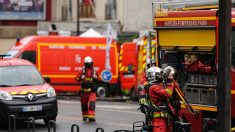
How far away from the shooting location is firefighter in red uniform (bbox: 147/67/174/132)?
11.1 meters

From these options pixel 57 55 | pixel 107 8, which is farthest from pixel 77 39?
pixel 107 8

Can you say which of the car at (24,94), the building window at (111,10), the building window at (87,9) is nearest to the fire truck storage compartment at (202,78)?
the car at (24,94)

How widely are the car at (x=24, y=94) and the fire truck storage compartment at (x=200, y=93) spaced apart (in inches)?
177

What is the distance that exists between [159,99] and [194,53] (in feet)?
7.89

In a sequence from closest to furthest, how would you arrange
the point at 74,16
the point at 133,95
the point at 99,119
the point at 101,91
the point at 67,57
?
the point at 99,119
the point at 133,95
the point at 101,91
the point at 67,57
the point at 74,16

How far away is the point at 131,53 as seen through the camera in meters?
29.8

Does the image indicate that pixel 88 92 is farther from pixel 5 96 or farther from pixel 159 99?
pixel 159 99

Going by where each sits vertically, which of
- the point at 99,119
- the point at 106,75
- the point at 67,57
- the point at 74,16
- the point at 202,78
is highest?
the point at 74,16

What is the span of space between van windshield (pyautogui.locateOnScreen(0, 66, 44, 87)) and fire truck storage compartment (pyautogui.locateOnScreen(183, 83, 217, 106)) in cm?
529

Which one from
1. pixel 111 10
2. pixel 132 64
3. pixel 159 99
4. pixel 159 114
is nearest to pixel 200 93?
pixel 159 99

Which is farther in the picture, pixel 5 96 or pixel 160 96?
pixel 5 96

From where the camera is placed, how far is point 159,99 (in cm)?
1116

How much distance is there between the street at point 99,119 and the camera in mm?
17234

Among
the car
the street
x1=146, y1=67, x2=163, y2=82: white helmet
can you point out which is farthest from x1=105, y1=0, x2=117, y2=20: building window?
x1=146, y1=67, x2=163, y2=82: white helmet
